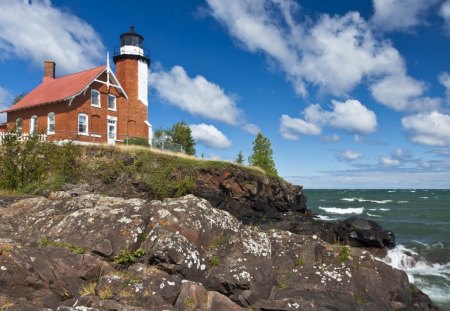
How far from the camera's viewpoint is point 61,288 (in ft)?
23.9

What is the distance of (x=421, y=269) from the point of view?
19.0m

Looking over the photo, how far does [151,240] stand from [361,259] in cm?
553

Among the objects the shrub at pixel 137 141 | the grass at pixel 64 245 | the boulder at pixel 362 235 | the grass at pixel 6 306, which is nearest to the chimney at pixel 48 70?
the shrub at pixel 137 141

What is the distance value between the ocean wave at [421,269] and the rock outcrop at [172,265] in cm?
556

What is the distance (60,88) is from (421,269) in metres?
32.9

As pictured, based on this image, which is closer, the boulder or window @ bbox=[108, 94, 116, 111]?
the boulder

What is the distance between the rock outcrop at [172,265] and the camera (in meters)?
7.03

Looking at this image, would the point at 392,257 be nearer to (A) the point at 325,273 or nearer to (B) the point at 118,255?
(A) the point at 325,273

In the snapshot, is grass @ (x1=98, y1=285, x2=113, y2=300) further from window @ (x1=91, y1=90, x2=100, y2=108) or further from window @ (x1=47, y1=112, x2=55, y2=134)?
window @ (x1=91, y1=90, x2=100, y2=108)

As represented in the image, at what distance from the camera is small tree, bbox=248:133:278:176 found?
3959 cm

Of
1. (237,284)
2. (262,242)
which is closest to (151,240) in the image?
(237,284)

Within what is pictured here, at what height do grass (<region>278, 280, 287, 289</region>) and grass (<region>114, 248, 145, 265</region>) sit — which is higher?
grass (<region>114, 248, 145, 265</region>)

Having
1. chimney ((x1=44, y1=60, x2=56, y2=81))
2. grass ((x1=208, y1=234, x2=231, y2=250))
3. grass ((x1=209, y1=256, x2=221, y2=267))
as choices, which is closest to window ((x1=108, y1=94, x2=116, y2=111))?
chimney ((x1=44, y1=60, x2=56, y2=81))

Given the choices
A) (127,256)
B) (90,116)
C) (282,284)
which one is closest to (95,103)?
(90,116)
